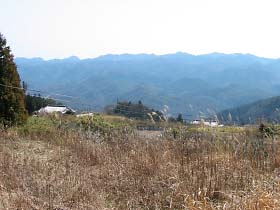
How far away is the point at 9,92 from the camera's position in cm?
1034

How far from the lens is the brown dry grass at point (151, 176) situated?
157 inches

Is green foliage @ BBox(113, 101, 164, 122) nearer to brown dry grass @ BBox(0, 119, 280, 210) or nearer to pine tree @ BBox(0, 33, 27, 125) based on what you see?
brown dry grass @ BBox(0, 119, 280, 210)

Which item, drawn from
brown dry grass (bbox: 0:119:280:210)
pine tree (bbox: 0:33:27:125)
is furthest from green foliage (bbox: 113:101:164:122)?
pine tree (bbox: 0:33:27:125)

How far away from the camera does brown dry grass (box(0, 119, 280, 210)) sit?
398cm

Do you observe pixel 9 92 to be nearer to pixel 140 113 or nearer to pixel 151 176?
pixel 151 176

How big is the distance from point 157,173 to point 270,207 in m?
1.80

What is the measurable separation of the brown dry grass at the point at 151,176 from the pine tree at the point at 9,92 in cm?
416

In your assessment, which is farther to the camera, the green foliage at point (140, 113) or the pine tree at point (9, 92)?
the pine tree at point (9, 92)

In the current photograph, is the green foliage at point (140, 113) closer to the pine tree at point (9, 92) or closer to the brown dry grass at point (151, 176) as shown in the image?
the brown dry grass at point (151, 176)

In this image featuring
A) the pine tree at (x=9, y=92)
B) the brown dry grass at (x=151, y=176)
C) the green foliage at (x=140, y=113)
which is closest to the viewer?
the brown dry grass at (x=151, y=176)

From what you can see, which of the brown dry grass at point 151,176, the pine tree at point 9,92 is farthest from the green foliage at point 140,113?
the pine tree at point 9,92

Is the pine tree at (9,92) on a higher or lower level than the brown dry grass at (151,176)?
higher

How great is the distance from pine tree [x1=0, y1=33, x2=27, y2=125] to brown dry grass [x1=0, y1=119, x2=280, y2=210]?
4155 mm

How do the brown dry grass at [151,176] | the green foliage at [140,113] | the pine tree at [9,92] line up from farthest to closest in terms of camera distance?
1. the pine tree at [9,92]
2. the green foliage at [140,113]
3. the brown dry grass at [151,176]
